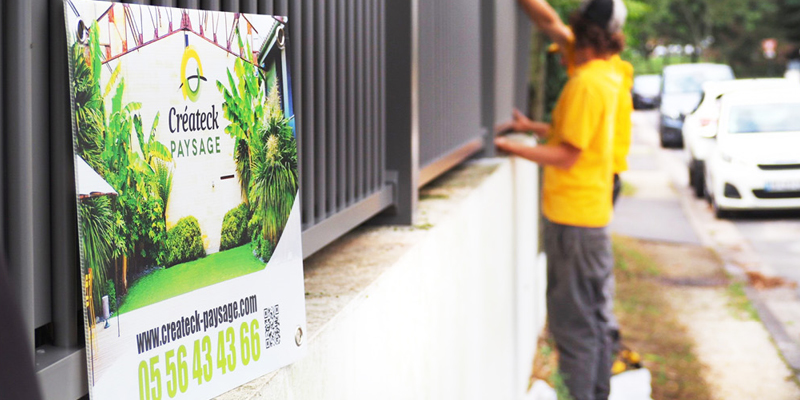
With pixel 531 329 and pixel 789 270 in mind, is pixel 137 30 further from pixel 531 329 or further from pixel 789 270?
pixel 789 270

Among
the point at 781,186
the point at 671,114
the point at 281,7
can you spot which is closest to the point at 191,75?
the point at 281,7

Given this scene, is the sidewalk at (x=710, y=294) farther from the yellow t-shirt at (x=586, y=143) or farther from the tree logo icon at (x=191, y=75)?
the tree logo icon at (x=191, y=75)

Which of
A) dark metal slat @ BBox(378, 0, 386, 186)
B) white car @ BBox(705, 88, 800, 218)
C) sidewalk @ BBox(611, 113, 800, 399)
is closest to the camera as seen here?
dark metal slat @ BBox(378, 0, 386, 186)

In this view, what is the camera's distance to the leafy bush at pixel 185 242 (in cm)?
116

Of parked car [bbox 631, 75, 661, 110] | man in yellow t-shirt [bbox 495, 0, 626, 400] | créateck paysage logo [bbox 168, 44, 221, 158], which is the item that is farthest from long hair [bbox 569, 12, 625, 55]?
parked car [bbox 631, 75, 661, 110]

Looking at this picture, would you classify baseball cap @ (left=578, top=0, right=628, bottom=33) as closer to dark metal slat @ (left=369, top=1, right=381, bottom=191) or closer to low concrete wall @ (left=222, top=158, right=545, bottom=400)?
low concrete wall @ (left=222, top=158, right=545, bottom=400)

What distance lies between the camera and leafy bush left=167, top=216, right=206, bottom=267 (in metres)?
1.16

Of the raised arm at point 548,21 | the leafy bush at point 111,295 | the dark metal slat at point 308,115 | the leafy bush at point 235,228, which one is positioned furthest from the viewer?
the raised arm at point 548,21

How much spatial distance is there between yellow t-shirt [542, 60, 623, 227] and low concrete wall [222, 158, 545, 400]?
28 centimetres

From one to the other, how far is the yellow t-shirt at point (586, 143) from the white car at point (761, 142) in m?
1.44

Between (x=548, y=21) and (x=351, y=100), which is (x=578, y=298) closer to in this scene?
(x=548, y=21)

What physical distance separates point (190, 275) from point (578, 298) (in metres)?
3.38

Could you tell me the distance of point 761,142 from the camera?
5820 millimetres

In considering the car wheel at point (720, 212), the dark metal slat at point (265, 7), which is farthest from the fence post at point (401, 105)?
the car wheel at point (720, 212)
